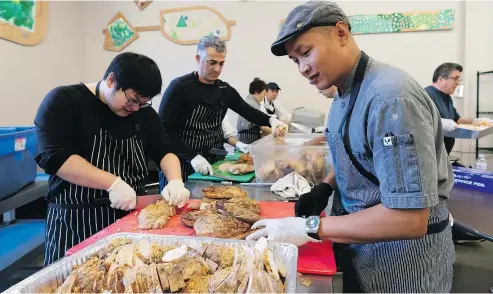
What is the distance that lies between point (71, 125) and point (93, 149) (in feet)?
0.54

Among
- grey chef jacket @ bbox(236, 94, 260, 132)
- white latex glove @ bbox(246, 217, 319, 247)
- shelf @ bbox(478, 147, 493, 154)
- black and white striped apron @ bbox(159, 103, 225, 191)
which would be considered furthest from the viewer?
shelf @ bbox(478, 147, 493, 154)

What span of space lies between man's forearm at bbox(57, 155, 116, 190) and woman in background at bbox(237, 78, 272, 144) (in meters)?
3.24

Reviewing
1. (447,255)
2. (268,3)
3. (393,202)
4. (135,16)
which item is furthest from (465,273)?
(135,16)

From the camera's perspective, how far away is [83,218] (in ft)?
5.77

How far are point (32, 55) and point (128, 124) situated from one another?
4.01 meters

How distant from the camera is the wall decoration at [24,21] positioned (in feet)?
13.7

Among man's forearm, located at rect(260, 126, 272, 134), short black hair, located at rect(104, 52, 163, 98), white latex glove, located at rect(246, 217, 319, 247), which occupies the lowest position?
white latex glove, located at rect(246, 217, 319, 247)

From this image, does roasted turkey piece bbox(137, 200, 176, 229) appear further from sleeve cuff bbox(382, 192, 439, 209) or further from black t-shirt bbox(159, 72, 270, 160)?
sleeve cuff bbox(382, 192, 439, 209)

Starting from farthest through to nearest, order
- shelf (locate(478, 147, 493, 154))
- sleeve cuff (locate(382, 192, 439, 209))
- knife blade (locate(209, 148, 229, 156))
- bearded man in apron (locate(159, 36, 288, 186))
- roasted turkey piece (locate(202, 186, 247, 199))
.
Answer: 1. shelf (locate(478, 147, 493, 154))
2. knife blade (locate(209, 148, 229, 156))
3. bearded man in apron (locate(159, 36, 288, 186))
4. roasted turkey piece (locate(202, 186, 247, 199))
5. sleeve cuff (locate(382, 192, 439, 209))

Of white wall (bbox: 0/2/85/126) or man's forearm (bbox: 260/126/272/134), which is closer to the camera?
white wall (bbox: 0/2/85/126)

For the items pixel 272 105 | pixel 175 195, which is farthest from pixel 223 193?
pixel 272 105

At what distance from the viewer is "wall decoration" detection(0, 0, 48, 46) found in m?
4.18

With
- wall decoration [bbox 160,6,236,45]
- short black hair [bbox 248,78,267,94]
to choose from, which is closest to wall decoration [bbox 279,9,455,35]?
short black hair [bbox 248,78,267,94]

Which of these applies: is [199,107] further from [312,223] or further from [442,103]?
[442,103]
